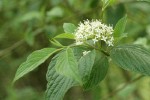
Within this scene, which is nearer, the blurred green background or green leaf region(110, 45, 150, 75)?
green leaf region(110, 45, 150, 75)

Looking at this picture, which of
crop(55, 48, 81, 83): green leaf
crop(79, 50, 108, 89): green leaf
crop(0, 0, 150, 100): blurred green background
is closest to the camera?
crop(55, 48, 81, 83): green leaf

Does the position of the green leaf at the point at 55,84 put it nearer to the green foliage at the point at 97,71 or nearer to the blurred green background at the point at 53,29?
the green foliage at the point at 97,71

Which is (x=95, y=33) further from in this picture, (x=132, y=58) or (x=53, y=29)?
(x=53, y=29)

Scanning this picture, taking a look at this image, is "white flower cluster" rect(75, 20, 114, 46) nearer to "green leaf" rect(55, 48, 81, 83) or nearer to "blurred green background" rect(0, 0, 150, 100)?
"green leaf" rect(55, 48, 81, 83)

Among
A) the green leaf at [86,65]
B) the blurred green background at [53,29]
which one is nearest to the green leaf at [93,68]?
the green leaf at [86,65]

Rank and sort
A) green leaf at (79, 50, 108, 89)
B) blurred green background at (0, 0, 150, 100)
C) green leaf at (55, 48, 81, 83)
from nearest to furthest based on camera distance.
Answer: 1. green leaf at (55, 48, 81, 83)
2. green leaf at (79, 50, 108, 89)
3. blurred green background at (0, 0, 150, 100)

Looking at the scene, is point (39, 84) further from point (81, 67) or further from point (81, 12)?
point (81, 67)

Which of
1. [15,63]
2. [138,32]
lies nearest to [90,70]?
[138,32]

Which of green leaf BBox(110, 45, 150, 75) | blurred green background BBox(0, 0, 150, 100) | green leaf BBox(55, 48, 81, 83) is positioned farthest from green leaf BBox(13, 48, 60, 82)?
blurred green background BBox(0, 0, 150, 100)

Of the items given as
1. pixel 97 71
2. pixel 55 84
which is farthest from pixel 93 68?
pixel 55 84
